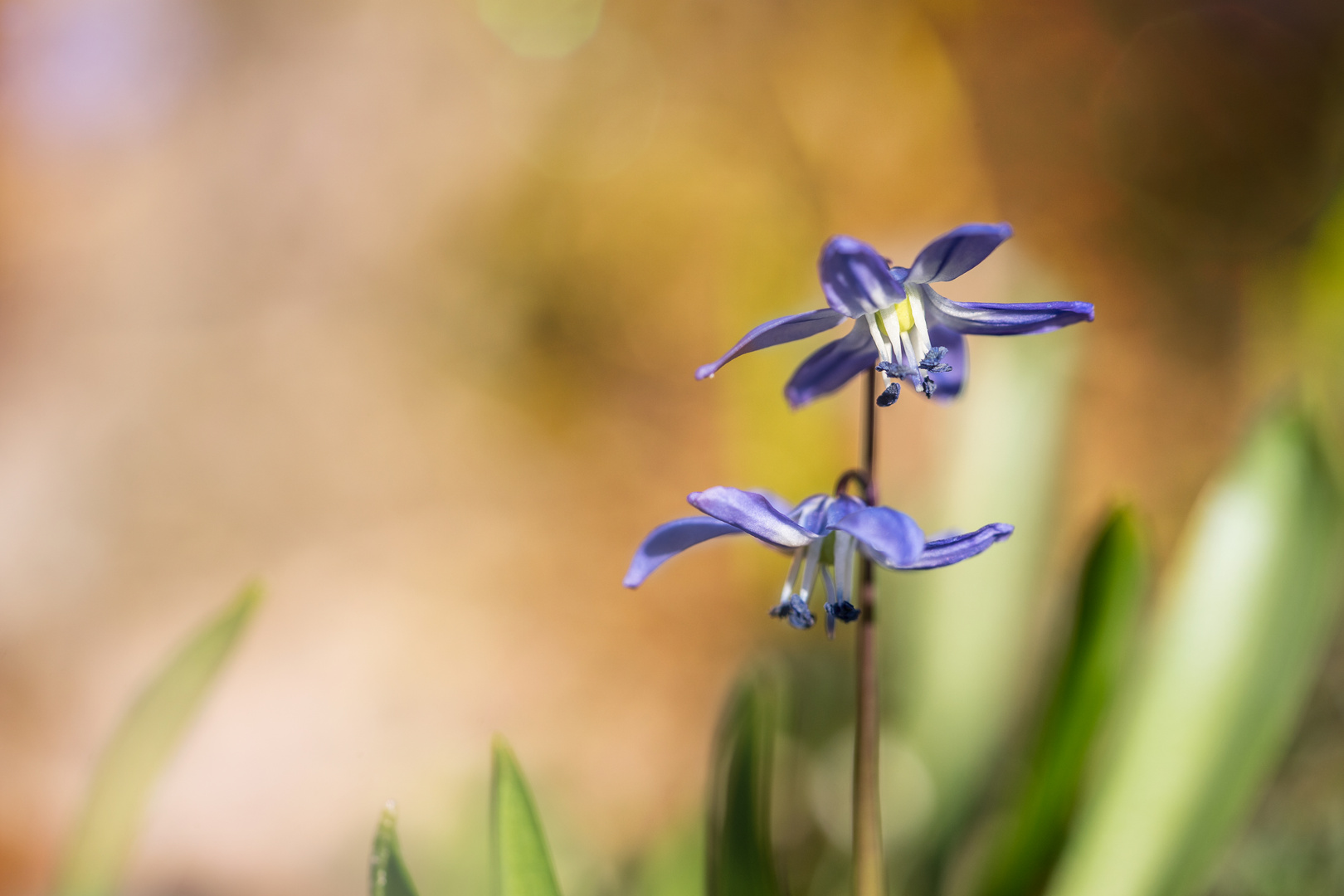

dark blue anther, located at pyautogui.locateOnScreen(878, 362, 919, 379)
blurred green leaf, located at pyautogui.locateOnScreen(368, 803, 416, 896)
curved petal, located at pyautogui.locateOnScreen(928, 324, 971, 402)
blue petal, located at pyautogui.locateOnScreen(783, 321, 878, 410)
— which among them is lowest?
blurred green leaf, located at pyautogui.locateOnScreen(368, 803, 416, 896)

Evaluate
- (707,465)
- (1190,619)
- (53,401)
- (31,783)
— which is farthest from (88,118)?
(1190,619)

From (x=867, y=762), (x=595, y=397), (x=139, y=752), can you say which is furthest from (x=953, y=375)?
(x=595, y=397)

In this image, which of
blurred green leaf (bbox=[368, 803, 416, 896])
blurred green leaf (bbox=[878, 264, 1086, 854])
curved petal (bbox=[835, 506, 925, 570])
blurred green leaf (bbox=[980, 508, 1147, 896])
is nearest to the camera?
curved petal (bbox=[835, 506, 925, 570])

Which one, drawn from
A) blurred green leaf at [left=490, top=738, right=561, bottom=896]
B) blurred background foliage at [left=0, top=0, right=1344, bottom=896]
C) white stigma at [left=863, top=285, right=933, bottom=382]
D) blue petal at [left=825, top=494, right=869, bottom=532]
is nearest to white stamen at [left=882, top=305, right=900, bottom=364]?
white stigma at [left=863, top=285, right=933, bottom=382]

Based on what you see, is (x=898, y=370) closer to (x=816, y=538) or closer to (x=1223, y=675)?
(x=816, y=538)

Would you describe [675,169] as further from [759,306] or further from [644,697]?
[644,697]

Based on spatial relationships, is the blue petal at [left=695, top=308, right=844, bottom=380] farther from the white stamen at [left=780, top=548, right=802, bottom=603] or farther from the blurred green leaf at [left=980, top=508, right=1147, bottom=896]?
the blurred green leaf at [left=980, top=508, right=1147, bottom=896]

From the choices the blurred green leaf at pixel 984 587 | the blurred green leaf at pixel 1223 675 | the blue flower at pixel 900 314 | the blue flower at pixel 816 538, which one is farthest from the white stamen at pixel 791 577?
the blurred green leaf at pixel 984 587
